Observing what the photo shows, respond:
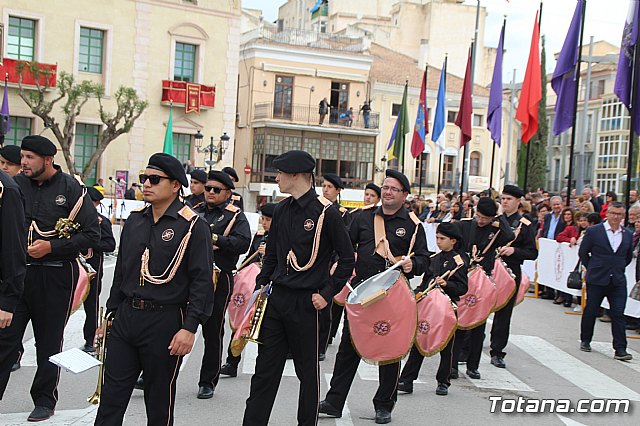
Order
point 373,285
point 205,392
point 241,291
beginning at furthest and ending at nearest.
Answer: point 241,291
point 205,392
point 373,285

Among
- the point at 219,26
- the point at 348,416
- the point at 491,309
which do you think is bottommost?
the point at 348,416

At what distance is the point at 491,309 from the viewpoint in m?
9.91

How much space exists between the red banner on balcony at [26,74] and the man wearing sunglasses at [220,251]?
1324 inches

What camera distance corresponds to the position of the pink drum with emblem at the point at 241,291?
925cm

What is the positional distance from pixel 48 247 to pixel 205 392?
2259 millimetres

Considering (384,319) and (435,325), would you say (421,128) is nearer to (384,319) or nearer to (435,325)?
(435,325)

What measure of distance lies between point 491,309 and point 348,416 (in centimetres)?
284

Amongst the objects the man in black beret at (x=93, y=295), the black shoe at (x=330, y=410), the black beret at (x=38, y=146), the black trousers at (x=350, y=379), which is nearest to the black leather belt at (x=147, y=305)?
the black beret at (x=38, y=146)

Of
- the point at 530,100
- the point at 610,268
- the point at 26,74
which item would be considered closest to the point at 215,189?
the point at 610,268

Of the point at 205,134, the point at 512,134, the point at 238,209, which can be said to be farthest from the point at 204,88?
the point at 238,209

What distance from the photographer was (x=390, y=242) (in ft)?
25.9

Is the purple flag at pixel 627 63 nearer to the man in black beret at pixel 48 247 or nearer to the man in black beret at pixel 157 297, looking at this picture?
the man in black beret at pixel 48 247

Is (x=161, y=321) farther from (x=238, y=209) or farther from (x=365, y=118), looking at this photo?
(x=365, y=118)

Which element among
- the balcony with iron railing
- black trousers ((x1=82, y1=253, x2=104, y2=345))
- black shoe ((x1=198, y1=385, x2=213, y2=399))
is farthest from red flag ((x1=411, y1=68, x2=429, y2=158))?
black shoe ((x1=198, y1=385, x2=213, y2=399))
